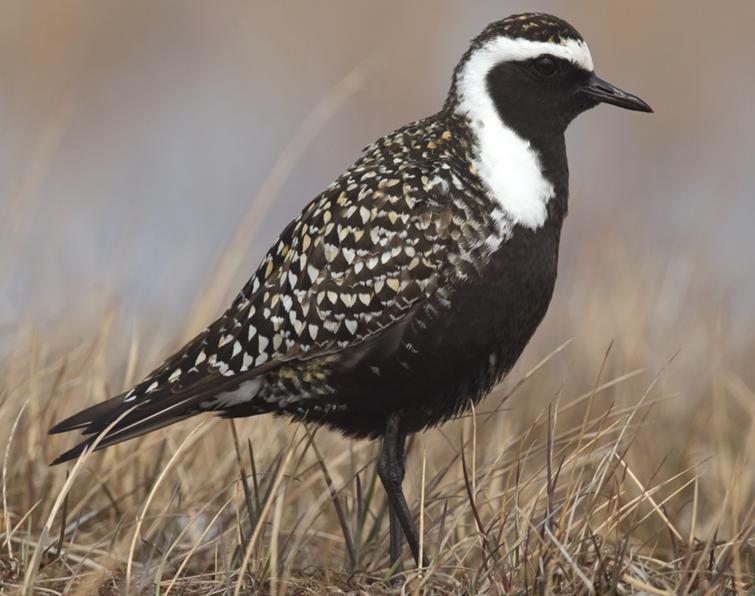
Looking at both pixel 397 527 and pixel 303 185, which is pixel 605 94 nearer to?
pixel 397 527

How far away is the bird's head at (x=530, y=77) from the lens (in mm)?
5086

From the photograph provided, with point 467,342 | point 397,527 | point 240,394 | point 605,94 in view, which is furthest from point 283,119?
point 467,342

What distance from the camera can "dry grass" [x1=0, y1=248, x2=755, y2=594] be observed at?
13.7 ft

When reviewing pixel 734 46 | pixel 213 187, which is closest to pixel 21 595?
pixel 213 187

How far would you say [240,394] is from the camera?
4.92m

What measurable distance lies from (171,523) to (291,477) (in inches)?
24.7

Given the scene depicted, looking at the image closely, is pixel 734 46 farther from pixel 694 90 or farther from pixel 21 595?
pixel 21 595

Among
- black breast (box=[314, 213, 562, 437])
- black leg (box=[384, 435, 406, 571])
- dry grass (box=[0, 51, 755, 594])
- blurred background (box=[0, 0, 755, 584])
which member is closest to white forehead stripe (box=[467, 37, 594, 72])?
black breast (box=[314, 213, 562, 437])

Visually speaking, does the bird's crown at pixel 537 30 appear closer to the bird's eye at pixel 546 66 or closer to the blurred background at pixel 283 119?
the bird's eye at pixel 546 66

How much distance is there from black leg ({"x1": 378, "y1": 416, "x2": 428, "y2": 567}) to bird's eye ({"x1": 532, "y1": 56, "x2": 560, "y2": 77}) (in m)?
1.28

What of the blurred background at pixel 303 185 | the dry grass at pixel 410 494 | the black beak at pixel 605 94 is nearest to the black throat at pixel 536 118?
the black beak at pixel 605 94

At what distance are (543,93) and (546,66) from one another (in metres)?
0.09

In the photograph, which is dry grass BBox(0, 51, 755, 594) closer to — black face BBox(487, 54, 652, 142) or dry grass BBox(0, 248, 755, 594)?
dry grass BBox(0, 248, 755, 594)

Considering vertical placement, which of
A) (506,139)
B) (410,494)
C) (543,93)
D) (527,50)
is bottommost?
(410,494)
